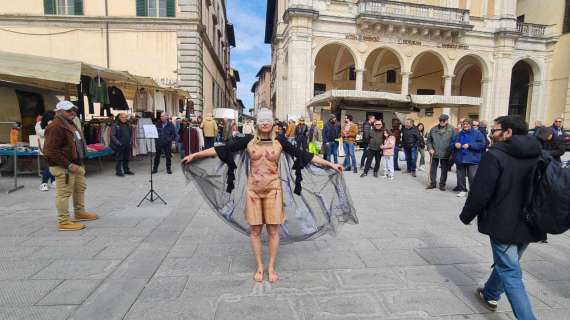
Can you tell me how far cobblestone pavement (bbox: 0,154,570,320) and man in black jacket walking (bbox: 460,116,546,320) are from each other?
509 mm

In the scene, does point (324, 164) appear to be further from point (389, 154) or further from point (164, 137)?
point (164, 137)

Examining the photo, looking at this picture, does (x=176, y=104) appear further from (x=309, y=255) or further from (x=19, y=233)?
(x=309, y=255)

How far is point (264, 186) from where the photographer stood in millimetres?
3457

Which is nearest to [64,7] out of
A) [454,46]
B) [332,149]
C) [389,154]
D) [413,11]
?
[332,149]

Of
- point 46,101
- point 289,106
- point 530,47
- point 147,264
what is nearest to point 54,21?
point 46,101

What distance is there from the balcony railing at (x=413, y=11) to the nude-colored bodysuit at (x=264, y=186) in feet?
77.1

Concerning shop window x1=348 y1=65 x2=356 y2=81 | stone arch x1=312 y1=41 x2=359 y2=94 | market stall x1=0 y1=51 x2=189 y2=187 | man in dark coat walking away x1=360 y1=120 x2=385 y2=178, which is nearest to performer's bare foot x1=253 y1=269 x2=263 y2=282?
man in dark coat walking away x1=360 y1=120 x2=385 y2=178

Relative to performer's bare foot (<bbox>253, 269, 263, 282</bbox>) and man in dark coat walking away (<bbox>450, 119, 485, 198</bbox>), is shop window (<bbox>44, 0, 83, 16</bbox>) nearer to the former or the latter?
man in dark coat walking away (<bbox>450, 119, 485, 198</bbox>)

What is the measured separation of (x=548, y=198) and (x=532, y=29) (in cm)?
3530

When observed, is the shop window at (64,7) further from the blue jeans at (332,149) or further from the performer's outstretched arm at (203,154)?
the performer's outstretched arm at (203,154)

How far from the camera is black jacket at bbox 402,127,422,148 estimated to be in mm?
10930

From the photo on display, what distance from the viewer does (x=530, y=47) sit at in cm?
2927

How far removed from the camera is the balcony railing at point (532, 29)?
2912 centimetres

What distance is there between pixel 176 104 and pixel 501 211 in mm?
15372
